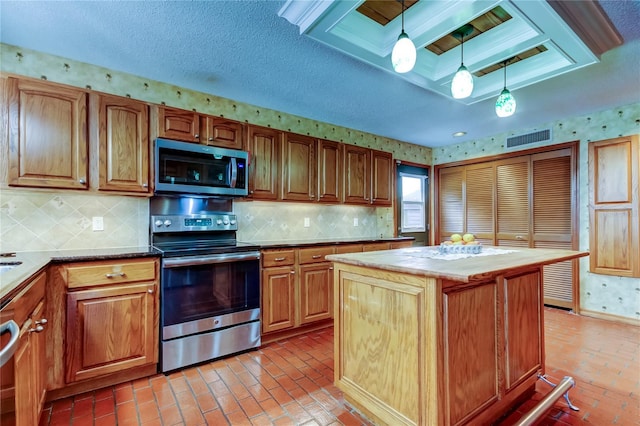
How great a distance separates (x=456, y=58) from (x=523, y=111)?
1727 mm

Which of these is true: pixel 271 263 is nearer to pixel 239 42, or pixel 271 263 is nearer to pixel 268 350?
pixel 268 350

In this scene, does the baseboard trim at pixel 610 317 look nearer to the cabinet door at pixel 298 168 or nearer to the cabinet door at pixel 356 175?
the cabinet door at pixel 356 175

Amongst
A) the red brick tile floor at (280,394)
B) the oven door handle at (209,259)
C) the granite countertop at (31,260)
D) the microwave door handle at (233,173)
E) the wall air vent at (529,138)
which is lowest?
the red brick tile floor at (280,394)

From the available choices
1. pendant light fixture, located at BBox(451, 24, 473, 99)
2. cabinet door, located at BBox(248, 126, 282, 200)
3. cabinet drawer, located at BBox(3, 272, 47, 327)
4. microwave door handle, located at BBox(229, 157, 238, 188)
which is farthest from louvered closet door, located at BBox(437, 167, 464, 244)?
cabinet drawer, located at BBox(3, 272, 47, 327)

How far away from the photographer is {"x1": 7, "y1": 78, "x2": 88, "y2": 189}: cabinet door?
2.10m

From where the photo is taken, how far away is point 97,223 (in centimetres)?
257

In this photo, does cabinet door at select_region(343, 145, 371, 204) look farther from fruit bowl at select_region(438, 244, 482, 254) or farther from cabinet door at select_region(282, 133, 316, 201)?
fruit bowl at select_region(438, 244, 482, 254)

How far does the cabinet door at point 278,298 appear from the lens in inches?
114

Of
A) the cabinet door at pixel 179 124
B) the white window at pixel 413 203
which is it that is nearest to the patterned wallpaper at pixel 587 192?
the white window at pixel 413 203

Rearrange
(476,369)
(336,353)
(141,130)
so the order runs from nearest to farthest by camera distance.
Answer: (476,369) → (336,353) → (141,130)

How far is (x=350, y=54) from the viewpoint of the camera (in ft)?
7.19

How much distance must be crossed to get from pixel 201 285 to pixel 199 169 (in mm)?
1031

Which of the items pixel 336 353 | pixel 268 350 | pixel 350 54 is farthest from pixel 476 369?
pixel 350 54

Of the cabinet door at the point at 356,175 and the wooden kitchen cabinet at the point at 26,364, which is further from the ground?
the cabinet door at the point at 356,175
